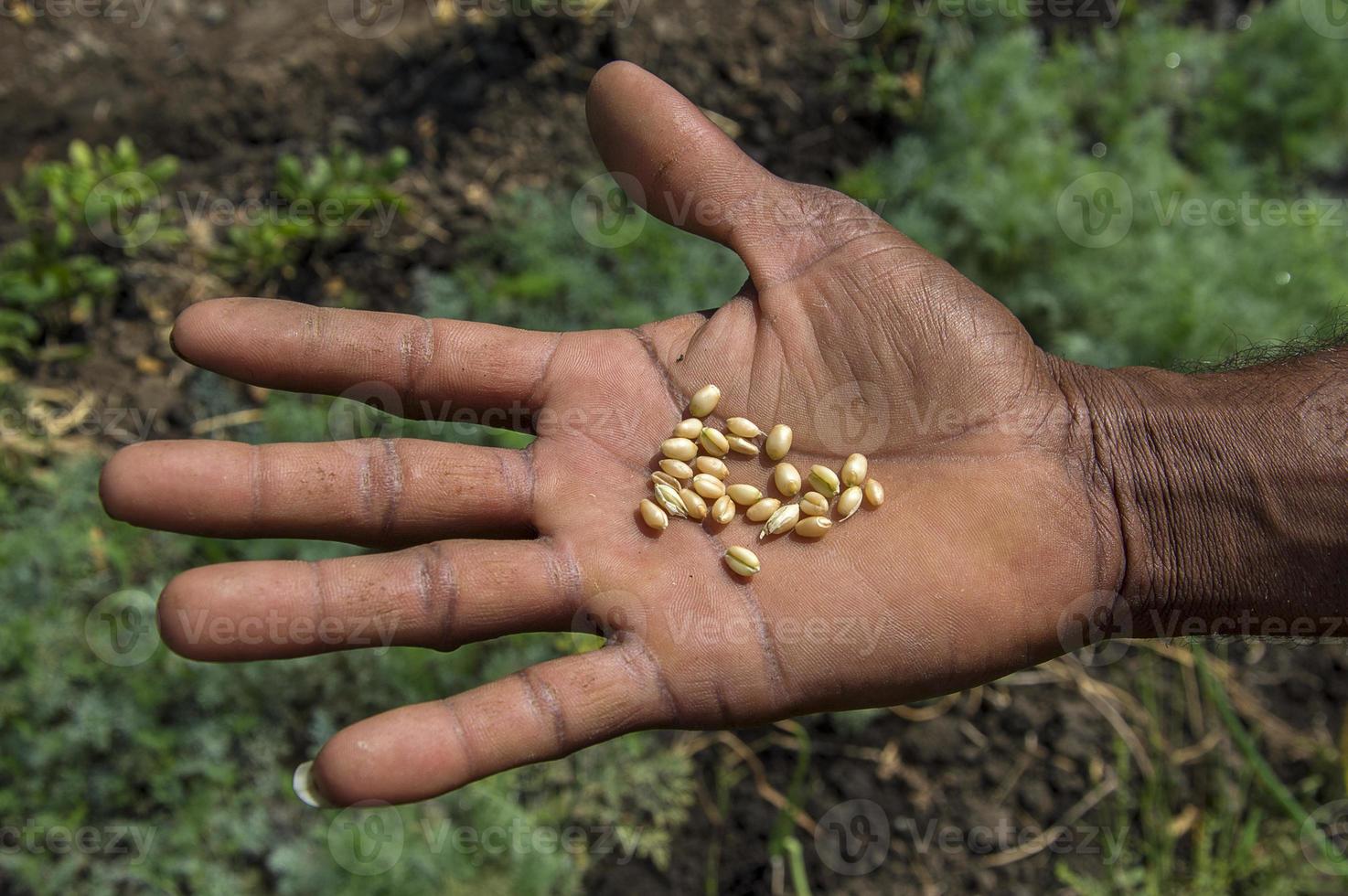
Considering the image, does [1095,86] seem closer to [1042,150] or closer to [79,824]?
[1042,150]

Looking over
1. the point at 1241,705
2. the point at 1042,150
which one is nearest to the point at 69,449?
the point at 1042,150

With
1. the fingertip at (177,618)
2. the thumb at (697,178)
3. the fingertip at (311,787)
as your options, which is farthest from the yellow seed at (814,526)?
the fingertip at (177,618)

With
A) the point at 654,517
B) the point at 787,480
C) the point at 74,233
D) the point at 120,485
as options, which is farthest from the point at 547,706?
the point at 74,233

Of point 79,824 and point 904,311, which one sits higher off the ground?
point 904,311

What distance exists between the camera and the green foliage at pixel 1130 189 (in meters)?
4.35

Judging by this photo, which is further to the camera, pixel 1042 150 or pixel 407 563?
pixel 1042 150

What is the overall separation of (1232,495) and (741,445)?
4.61 ft

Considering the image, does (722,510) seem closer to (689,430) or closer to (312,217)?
(689,430)

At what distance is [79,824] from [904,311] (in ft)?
10.9

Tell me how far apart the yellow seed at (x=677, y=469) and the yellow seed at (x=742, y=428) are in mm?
198

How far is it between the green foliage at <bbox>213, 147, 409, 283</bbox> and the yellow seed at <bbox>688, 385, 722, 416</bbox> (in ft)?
7.51

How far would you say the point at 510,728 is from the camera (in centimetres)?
250

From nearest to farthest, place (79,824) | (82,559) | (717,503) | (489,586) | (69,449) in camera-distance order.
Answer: (489,586) → (717,503) → (79,824) → (82,559) → (69,449)

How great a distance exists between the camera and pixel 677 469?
288 cm
